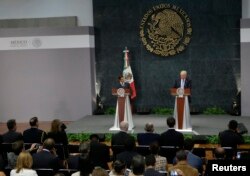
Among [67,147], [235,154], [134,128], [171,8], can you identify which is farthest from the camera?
[171,8]

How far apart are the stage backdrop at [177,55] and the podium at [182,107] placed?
341 cm

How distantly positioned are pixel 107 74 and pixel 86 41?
1.33 m

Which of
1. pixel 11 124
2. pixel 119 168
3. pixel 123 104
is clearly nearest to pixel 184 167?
pixel 119 168

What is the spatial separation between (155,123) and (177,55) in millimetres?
2735

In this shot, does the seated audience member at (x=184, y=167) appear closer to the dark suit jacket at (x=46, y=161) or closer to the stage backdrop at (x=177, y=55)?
the dark suit jacket at (x=46, y=161)

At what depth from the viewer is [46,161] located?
6.99m

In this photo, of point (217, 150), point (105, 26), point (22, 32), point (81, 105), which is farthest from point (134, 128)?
point (217, 150)

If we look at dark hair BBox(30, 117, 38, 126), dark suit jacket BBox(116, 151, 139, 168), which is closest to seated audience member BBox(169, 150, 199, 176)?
dark suit jacket BBox(116, 151, 139, 168)

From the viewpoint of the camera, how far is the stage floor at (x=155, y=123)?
12.3 meters

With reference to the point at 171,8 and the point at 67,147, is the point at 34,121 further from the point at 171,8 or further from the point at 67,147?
the point at 171,8

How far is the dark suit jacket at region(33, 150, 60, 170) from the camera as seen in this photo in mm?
6938

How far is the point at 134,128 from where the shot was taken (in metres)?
12.6

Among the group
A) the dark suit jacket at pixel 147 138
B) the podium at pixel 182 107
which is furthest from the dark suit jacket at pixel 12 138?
the podium at pixel 182 107

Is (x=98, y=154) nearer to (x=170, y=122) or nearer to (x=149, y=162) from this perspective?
(x=170, y=122)
